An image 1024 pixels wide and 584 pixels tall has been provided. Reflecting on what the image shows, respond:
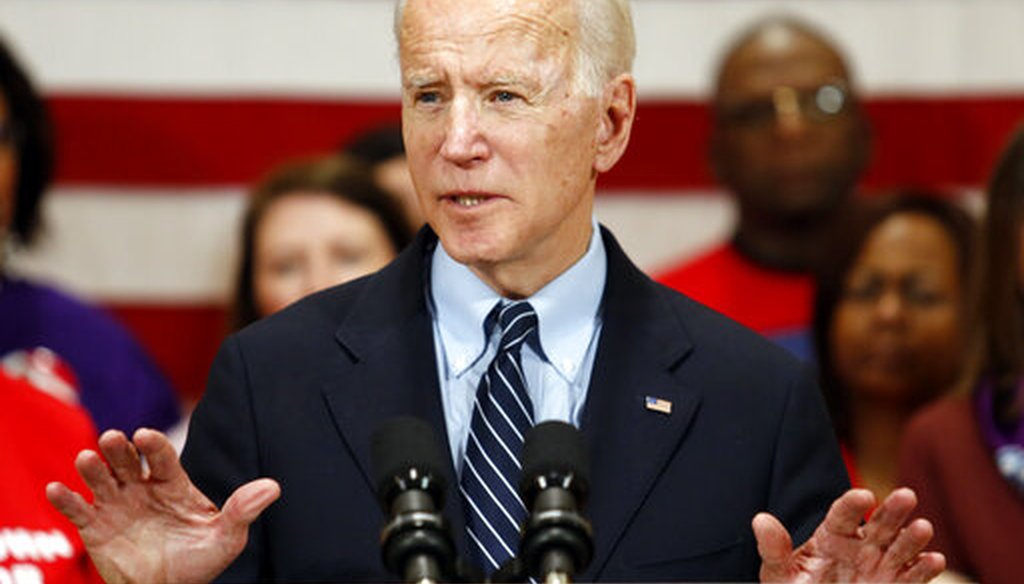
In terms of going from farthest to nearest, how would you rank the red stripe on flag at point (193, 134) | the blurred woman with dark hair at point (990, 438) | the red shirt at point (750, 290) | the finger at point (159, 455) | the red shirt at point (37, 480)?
1. the red stripe on flag at point (193, 134)
2. the red shirt at point (750, 290)
3. the blurred woman with dark hair at point (990, 438)
4. the red shirt at point (37, 480)
5. the finger at point (159, 455)

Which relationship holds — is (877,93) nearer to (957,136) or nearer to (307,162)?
(957,136)

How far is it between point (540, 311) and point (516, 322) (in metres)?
0.03

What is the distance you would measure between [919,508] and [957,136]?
1.55 metres

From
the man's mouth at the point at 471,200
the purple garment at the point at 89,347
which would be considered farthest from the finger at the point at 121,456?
the purple garment at the point at 89,347

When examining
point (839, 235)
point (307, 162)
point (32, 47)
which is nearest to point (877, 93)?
point (839, 235)

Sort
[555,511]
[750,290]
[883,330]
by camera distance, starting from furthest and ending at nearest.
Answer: [750,290], [883,330], [555,511]

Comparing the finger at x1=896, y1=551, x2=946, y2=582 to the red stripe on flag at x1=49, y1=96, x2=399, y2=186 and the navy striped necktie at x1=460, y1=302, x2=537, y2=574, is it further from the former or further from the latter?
the red stripe on flag at x1=49, y1=96, x2=399, y2=186

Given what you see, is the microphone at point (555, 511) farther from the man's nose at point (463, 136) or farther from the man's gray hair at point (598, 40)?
the man's gray hair at point (598, 40)

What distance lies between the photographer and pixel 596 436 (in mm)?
2025

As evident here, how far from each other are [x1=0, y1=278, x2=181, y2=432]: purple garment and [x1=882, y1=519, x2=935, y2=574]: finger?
2219 millimetres

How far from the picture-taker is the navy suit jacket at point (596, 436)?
1.98 meters

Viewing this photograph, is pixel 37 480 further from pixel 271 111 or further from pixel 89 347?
pixel 271 111

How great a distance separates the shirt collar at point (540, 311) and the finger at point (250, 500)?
31 cm

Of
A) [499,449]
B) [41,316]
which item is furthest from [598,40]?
[41,316]
